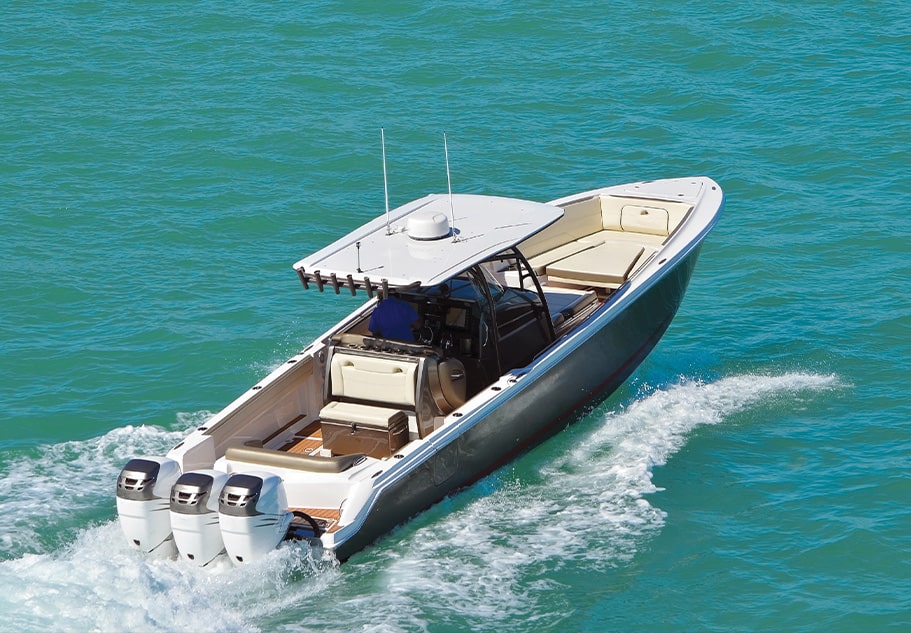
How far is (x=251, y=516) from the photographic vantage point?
10375mm

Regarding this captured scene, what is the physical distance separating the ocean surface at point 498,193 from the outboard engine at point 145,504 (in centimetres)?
22

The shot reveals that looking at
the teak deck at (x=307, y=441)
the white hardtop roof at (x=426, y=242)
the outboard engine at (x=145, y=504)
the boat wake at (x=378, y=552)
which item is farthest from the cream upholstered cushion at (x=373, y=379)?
the outboard engine at (x=145, y=504)

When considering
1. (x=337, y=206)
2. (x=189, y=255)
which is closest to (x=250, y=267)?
(x=189, y=255)

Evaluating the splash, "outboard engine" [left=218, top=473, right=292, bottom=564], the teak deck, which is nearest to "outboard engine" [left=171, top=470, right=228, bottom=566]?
"outboard engine" [left=218, top=473, right=292, bottom=564]

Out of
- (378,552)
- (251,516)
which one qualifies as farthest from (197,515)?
(378,552)

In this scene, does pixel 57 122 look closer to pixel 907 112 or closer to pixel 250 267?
pixel 250 267

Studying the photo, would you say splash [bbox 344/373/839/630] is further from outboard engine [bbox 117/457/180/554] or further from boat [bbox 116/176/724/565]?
outboard engine [bbox 117/457/180/554]

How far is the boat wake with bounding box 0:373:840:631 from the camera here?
403 inches

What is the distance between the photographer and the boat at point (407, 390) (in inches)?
422

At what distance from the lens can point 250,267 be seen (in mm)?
18062

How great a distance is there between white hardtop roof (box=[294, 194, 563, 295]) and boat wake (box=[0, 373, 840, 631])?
6.53 feet

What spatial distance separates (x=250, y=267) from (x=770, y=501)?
26.3 ft

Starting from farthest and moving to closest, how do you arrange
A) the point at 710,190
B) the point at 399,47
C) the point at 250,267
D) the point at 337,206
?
the point at 399,47
the point at 337,206
the point at 250,267
the point at 710,190

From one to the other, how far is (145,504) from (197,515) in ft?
1.47
